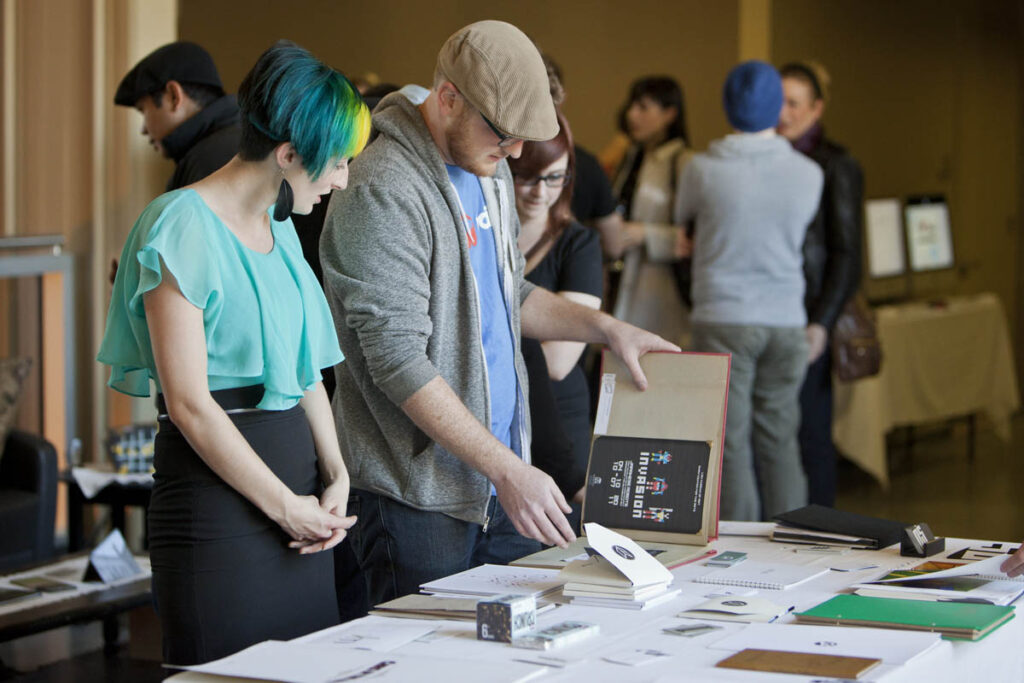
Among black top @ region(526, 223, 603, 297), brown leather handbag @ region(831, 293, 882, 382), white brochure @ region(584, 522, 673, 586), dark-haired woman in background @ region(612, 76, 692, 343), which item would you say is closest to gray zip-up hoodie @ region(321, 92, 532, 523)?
white brochure @ region(584, 522, 673, 586)

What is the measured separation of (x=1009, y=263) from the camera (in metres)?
9.45

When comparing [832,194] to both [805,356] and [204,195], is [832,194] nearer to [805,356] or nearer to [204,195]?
[805,356]

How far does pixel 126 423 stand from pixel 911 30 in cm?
582

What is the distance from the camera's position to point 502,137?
2074mm

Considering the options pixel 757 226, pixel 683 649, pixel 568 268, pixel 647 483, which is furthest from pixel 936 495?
pixel 683 649

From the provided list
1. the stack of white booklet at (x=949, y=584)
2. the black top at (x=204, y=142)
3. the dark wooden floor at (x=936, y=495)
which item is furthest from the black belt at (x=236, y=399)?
the dark wooden floor at (x=936, y=495)

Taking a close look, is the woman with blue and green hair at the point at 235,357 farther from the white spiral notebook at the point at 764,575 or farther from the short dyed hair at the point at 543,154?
the short dyed hair at the point at 543,154

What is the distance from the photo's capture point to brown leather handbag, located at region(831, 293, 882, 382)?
472cm

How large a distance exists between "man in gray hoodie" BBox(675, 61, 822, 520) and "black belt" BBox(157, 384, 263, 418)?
2.47m

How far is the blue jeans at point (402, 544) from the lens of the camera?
2174 mm

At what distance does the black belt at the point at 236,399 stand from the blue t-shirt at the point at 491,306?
0.43m

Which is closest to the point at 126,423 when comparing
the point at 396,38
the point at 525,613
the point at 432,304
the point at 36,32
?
the point at 36,32

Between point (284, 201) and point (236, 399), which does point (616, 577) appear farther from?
point (284, 201)

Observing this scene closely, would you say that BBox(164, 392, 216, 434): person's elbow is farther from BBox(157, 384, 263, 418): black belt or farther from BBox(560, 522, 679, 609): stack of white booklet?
BBox(560, 522, 679, 609): stack of white booklet
